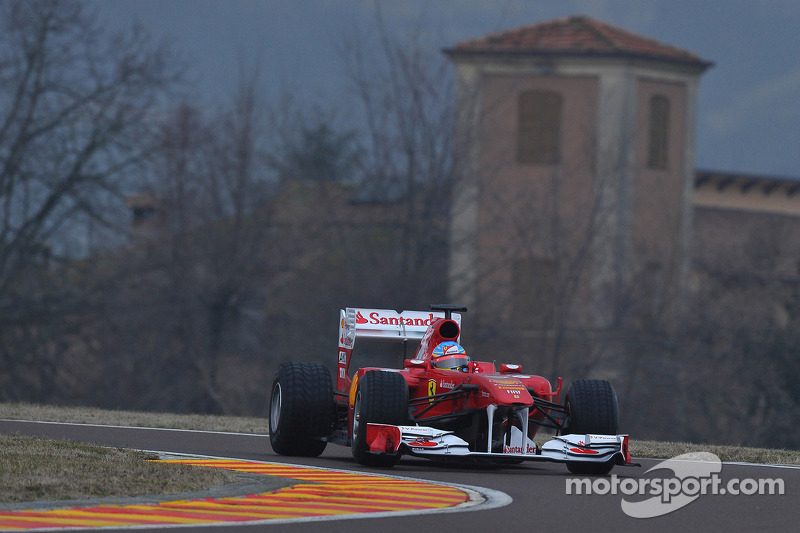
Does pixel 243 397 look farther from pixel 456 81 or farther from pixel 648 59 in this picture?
pixel 648 59

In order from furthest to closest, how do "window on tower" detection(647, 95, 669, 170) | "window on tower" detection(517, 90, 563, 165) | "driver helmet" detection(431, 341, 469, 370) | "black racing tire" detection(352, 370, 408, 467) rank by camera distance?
"window on tower" detection(647, 95, 669, 170), "window on tower" detection(517, 90, 563, 165), "driver helmet" detection(431, 341, 469, 370), "black racing tire" detection(352, 370, 408, 467)

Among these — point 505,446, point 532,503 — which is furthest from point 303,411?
point 532,503

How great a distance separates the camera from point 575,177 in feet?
189

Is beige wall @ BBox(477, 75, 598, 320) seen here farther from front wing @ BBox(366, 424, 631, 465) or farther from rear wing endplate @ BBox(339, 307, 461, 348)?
front wing @ BBox(366, 424, 631, 465)

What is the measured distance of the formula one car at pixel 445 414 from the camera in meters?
13.9

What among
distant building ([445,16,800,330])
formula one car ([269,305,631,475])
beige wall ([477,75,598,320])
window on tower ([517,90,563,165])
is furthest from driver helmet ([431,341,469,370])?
window on tower ([517,90,563,165])

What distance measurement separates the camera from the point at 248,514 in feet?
33.7

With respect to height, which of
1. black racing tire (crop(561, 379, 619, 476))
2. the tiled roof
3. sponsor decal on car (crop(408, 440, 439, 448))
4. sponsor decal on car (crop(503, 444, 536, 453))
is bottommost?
sponsor decal on car (crop(503, 444, 536, 453))

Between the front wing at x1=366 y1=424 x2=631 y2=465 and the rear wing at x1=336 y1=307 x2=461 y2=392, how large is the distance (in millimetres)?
2902

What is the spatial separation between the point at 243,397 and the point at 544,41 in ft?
68.3

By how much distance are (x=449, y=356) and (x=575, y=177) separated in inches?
1696

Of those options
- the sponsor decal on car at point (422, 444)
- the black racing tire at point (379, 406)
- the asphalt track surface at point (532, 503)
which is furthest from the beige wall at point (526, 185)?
the sponsor decal on car at point (422, 444)

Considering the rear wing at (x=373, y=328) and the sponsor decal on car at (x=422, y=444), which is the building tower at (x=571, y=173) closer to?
the rear wing at (x=373, y=328)

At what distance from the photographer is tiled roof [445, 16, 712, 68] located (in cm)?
5879
